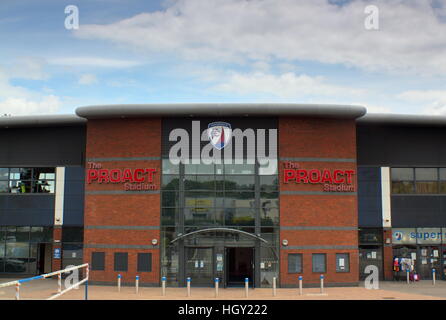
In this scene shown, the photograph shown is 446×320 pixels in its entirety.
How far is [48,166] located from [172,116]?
8.75m

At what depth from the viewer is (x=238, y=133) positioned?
82.6 feet

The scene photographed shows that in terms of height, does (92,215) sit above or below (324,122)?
below

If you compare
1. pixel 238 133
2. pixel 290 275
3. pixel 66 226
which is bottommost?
pixel 290 275

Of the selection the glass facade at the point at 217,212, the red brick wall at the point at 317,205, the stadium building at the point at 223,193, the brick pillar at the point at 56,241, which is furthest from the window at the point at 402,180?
the brick pillar at the point at 56,241

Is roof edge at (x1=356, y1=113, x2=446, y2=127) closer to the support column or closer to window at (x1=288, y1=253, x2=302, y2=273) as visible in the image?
the support column

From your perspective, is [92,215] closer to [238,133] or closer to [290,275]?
[238,133]

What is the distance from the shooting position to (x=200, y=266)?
24594 millimetres

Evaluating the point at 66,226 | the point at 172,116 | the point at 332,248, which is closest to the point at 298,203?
the point at 332,248

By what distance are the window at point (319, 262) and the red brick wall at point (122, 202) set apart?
8110mm

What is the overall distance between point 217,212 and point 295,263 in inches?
189

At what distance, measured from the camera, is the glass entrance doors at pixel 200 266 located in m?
24.5

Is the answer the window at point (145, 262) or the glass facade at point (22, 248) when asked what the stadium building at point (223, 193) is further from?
the glass facade at point (22, 248)

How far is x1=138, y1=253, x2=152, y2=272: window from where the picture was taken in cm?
2478

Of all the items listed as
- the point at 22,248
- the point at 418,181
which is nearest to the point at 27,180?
the point at 22,248
